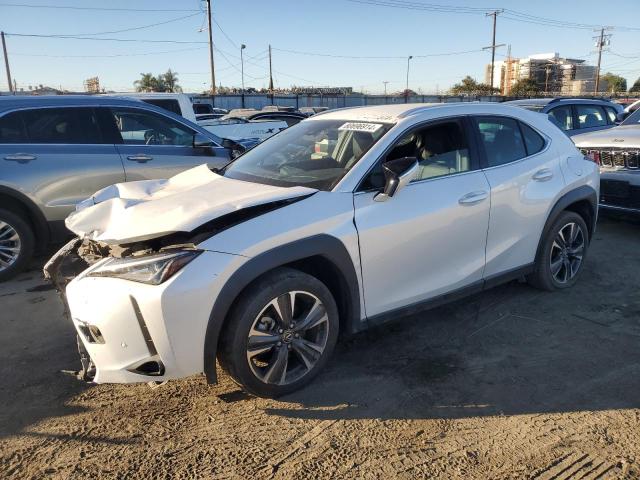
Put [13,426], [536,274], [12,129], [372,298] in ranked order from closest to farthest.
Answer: [13,426], [372,298], [536,274], [12,129]

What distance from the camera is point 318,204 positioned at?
10.1ft

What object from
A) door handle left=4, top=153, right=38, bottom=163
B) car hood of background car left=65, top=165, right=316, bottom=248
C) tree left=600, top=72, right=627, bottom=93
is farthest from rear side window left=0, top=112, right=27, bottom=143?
tree left=600, top=72, right=627, bottom=93

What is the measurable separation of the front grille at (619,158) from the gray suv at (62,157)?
489 cm

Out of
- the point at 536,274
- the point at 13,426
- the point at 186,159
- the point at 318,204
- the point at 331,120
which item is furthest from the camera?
the point at 186,159

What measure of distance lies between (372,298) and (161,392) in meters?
1.44

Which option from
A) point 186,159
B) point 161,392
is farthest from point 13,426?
point 186,159

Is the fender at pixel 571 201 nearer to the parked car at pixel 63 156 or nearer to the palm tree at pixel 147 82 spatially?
the parked car at pixel 63 156

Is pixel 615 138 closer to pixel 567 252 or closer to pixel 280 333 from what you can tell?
pixel 567 252

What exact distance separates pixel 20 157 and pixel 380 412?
4.36 meters

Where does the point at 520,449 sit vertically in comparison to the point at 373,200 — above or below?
below

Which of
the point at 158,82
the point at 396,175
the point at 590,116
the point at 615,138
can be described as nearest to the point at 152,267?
the point at 396,175

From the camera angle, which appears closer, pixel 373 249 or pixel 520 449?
pixel 520 449

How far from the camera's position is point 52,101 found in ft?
18.0

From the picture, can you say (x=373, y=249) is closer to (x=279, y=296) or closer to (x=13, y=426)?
(x=279, y=296)
